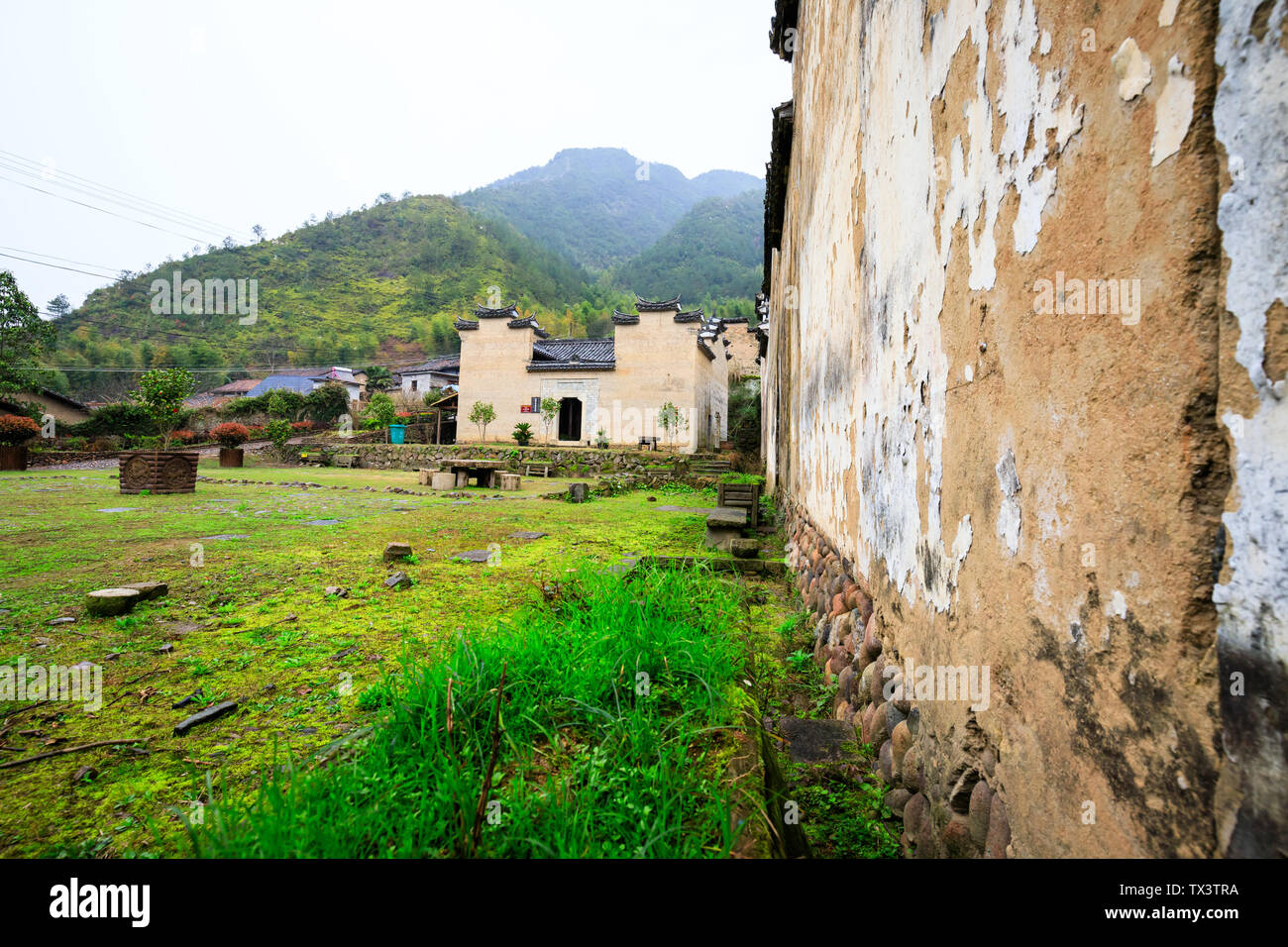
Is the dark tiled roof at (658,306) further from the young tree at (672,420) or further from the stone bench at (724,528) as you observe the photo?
the stone bench at (724,528)

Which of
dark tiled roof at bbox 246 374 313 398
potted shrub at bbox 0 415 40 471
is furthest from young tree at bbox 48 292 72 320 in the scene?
potted shrub at bbox 0 415 40 471

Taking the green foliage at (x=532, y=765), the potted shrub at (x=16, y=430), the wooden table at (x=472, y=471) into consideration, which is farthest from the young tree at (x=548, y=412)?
the green foliage at (x=532, y=765)

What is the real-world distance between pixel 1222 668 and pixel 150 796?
2.32 metres

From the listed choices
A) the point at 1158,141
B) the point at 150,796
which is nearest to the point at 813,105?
the point at 1158,141

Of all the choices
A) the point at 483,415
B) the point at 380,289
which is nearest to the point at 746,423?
the point at 483,415

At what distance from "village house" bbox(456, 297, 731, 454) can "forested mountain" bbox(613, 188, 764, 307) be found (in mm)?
36362

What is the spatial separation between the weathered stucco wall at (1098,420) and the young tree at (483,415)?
21217mm

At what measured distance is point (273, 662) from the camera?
2457 mm

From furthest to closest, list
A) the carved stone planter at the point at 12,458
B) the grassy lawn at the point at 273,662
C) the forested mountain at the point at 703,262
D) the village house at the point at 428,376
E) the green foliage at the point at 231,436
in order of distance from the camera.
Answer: the forested mountain at the point at 703,262 < the village house at the point at 428,376 < the green foliage at the point at 231,436 < the carved stone planter at the point at 12,458 < the grassy lawn at the point at 273,662

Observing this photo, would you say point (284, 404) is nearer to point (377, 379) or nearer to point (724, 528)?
point (377, 379)

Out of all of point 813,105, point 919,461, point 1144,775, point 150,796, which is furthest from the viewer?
point 813,105

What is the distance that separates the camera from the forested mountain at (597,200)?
85750 millimetres
